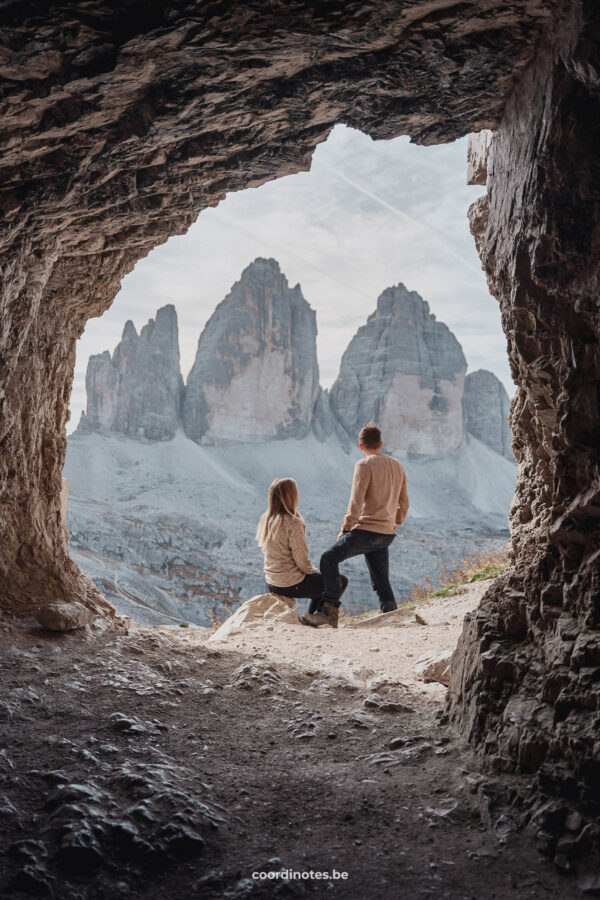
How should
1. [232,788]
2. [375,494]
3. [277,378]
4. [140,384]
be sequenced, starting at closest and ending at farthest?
[232,788], [375,494], [140,384], [277,378]

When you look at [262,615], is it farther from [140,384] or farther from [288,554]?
[140,384]

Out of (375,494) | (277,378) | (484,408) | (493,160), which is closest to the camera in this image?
(493,160)

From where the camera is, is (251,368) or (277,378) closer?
(251,368)

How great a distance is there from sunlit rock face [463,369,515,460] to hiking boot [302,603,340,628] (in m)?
115

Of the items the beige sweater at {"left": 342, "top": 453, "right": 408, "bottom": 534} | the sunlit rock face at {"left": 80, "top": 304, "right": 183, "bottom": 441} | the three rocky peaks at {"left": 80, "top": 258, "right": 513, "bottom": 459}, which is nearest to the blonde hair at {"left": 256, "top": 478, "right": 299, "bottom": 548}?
the beige sweater at {"left": 342, "top": 453, "right": 408, "bottom": 534}

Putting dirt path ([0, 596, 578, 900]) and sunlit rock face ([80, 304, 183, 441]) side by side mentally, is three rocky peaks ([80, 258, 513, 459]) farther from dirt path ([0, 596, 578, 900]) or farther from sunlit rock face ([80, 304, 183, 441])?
dirt path ([0, 596, 578, 900])

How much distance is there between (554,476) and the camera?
326 cm

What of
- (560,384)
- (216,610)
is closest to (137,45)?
(560,384)

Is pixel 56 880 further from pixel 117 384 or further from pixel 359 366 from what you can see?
pixel 359 366

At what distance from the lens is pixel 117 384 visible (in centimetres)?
10012

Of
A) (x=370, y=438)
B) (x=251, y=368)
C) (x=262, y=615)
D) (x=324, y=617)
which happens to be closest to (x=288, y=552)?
(x=262, y=615)

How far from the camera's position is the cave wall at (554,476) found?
2.46 metres

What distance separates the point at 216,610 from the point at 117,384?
59.3 meters

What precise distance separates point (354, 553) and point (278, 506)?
1.39 metres
